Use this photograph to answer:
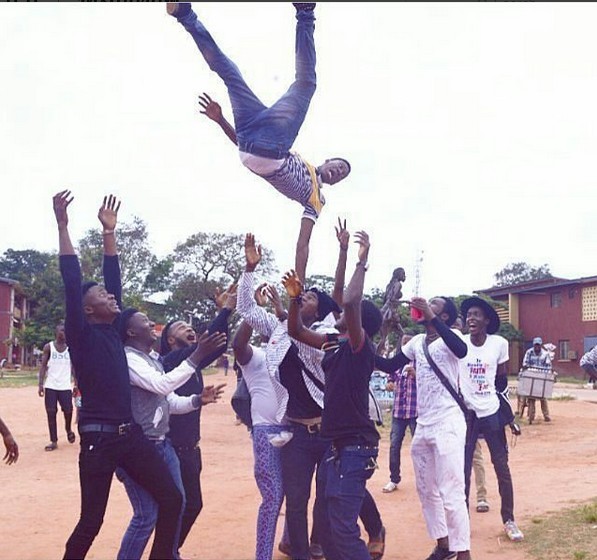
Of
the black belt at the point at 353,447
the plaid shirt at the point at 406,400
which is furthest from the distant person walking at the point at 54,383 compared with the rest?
the black belt at the point at 353,447

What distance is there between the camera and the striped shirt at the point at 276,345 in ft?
18.7

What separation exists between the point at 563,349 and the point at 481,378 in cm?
4122

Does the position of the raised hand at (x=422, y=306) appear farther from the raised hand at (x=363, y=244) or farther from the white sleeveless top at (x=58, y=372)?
the white sleeveless top at (x=58, y=372)

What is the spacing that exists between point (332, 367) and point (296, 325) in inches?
16.8

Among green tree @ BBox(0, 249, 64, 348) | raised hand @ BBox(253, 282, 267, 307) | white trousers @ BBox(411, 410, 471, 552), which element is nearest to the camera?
white trousers @ BBox(411, 410, 471, 552)

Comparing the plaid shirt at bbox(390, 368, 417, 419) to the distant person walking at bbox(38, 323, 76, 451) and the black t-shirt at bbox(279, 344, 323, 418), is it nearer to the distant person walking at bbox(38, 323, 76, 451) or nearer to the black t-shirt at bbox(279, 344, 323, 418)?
the black t-shirt at bbox(279, 344, 323, 418)

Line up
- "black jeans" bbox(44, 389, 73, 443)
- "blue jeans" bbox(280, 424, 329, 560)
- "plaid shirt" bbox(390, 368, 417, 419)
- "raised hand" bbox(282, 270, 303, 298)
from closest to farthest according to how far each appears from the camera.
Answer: "raised hand" bbox(282, 270, 303, 298)
"blue jeans" bbox(280, 424, 329, 560)
"plaid shirt" bbox(390, 368, 417, 419)
"black jeans" bbox(44, 389, 73, 443)

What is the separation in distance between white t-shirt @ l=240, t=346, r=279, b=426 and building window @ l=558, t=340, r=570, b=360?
42.4 m

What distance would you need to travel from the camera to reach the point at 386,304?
6273mm

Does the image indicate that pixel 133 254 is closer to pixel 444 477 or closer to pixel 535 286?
pixel 535 286

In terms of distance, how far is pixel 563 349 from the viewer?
46.0 metres

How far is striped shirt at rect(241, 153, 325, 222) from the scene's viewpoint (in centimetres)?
526

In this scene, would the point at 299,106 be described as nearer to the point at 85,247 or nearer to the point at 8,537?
the point at 8,537

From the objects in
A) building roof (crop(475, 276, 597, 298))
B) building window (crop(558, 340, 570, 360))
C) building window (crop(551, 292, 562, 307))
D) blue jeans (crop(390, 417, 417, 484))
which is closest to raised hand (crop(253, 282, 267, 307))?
blue jeans (crop(390, 417, 417, 484))
